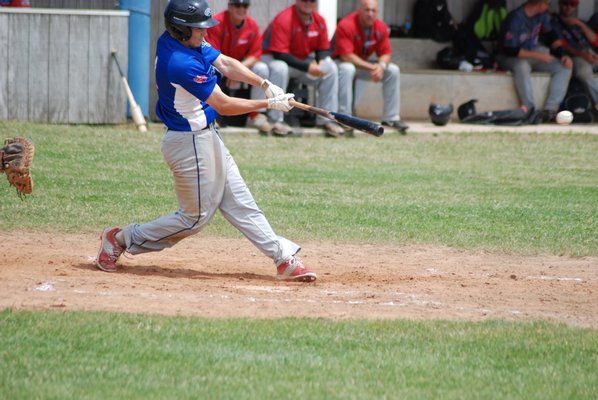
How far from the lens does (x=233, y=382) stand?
509 cm

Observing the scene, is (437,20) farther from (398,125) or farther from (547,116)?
(398,125)

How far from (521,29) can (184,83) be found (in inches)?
455

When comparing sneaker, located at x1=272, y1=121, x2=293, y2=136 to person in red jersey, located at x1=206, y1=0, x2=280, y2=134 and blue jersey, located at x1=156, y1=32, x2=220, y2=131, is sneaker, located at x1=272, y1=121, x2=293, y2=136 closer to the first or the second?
person in red jersey, located at x1=206, y1=0, x2=280, y2=134

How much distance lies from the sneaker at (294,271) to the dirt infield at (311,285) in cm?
6

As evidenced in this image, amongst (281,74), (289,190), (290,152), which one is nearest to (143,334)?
(289,190)

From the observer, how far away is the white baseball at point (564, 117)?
1702 centimetres

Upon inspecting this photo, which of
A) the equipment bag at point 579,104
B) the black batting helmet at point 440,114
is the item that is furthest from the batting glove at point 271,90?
the equipment bag at point 579,104

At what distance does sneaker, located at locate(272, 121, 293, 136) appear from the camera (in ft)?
48.2

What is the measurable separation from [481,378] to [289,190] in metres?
6.25

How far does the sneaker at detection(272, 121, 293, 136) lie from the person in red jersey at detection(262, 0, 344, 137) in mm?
86

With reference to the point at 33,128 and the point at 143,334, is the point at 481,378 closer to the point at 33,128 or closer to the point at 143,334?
the point at 143,334

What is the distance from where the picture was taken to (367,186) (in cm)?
1184

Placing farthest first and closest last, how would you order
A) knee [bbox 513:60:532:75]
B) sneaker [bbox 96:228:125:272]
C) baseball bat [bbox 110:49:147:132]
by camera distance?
1. knee [bbox 513:60:532:75]
2. baseball bat [bbox 110:49:147:132]
3. sneaker [bbox 96:228:125:272]

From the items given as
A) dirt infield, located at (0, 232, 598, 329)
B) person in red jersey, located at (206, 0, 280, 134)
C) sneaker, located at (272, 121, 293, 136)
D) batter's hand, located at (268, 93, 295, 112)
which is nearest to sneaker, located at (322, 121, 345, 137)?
sneaker, located at (272, 121, 293, 136)
